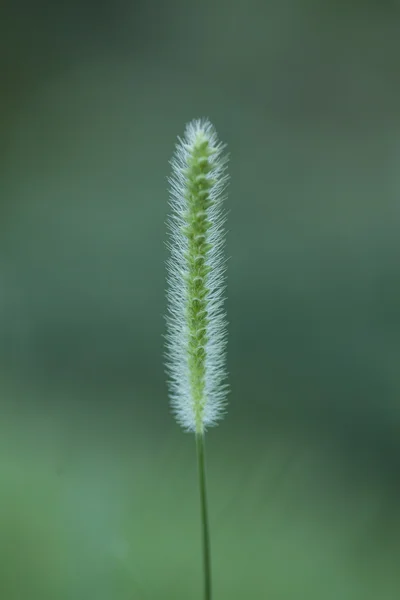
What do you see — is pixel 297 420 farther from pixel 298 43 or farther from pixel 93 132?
pixel 298 43

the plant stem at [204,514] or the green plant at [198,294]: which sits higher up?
the green plant at [198,294]

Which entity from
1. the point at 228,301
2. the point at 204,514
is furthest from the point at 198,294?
the point at 228,301

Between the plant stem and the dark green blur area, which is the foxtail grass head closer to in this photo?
the plant stem

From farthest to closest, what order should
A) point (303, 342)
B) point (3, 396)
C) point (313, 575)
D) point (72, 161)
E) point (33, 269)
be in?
point (72, 161)
point (33, 269)
point (303, 342)
point (3, 396)
point (313, 575)

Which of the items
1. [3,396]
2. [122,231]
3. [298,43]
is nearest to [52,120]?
[122,231]

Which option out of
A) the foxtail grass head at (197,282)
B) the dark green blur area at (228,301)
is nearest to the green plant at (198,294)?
the foxtail grass head at (197,282)

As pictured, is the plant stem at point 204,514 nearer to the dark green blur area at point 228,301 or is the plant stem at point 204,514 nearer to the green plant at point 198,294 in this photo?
the green plant at point 198,294

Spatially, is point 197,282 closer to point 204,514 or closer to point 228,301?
point 204,514

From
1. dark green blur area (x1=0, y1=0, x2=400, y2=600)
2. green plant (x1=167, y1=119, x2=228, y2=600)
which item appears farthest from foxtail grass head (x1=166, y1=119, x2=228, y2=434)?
dark green blur area (x1=0, y1=0, x2=400, y2=600)
